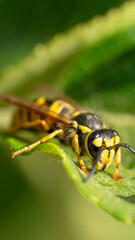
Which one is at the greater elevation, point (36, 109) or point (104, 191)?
point (36, 109)

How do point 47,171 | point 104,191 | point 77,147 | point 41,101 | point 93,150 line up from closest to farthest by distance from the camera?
1. point 104,191
2. point 93,150
3. point 77,147
4. point 41,101
5. point 47,171

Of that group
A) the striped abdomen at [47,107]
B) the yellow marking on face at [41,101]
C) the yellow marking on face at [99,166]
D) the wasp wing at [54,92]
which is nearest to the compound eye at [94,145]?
the yellow marking on face at [99,166]

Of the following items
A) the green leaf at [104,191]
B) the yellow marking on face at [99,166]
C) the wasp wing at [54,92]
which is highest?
the wasp wing at [54,92]

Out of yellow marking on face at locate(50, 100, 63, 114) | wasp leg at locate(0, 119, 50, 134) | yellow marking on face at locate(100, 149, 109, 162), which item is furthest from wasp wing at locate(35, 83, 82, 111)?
yellow marking on face at locate(100, 149, 109, 162)

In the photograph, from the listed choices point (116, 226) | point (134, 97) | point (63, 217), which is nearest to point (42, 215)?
point (63, 217)

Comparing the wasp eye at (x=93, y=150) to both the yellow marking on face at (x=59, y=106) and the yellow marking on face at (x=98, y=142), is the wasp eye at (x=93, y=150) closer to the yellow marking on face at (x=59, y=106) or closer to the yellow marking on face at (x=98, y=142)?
the yellow marking on face at (x=98, y=142)

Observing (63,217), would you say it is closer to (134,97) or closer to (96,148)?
(134,97)

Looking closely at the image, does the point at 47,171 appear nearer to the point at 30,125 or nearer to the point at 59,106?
the point at 30,125

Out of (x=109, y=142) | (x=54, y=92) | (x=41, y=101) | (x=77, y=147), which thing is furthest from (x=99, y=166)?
(x=54, y=92)
